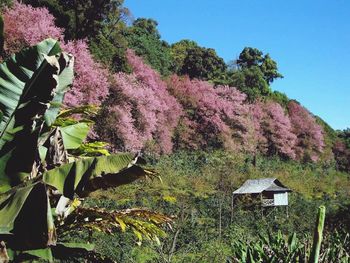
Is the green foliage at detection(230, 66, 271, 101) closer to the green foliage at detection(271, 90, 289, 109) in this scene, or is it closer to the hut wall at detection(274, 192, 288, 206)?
the green foliage at detection(271, 90, 289, 109)

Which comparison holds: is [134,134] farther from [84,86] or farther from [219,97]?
[219,97]

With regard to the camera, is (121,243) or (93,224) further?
(121,243)

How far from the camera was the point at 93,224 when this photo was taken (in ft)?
20.7

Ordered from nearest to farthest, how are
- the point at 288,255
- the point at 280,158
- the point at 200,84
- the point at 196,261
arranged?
1. the point at 288,255
2. the point at 196,261
3. the point at 200,84
4. the point at 280,158

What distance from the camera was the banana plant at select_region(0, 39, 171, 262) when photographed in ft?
15.8

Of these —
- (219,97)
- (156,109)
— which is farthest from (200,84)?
(156,109)

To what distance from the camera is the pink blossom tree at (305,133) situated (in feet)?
139

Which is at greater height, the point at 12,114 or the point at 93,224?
the point at 12,114

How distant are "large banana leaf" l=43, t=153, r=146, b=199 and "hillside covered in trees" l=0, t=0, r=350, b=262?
4304mm

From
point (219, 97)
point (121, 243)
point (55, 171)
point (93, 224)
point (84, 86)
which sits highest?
point (219, 97)

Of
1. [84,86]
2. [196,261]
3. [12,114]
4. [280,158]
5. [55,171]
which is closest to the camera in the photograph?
[55,171]

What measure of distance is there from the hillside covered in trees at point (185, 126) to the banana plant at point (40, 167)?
140 inches

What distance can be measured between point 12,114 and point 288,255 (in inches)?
144

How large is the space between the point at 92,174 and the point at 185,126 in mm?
26417
